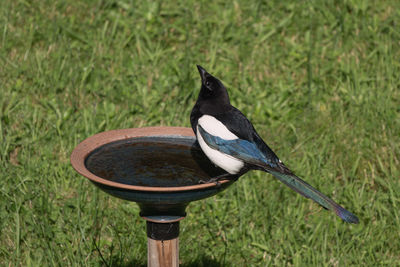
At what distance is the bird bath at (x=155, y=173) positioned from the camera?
8.44 feet

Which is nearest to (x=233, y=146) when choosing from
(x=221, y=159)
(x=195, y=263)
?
(x=221, y=159)

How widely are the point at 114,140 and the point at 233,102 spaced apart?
6.81ft

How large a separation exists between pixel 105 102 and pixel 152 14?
130 cm

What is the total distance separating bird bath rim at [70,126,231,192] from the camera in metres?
2.49

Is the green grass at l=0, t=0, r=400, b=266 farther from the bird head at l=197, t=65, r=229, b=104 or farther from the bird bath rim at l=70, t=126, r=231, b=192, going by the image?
the bird head at l=197, t=65, r=229, b=104

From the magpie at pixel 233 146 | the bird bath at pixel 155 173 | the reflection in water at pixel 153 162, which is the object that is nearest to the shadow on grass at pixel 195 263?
the bird bath at pixel 155 173

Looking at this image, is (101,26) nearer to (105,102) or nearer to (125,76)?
(125,76)

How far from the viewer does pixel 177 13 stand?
5773mm

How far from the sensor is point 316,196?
2.76m

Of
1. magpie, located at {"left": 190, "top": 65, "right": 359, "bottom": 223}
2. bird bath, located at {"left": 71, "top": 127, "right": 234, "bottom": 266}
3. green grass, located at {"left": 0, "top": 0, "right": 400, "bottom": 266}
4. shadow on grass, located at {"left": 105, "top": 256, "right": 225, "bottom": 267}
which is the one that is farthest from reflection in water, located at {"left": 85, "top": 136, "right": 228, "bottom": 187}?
shadow on grass, located at {"left": 105, "top": 256, "right": 225, "bottom": 267}

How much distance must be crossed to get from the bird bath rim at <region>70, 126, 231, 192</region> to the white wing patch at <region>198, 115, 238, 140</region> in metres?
0.25

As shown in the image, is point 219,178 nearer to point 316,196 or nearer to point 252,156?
point 252,156

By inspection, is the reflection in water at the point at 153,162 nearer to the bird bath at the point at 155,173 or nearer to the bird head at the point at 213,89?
the bird bath at the point at 155,173

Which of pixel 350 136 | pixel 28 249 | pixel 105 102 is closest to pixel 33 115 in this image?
pixel 105 102
